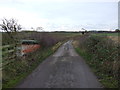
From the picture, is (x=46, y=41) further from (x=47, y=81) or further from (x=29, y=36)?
(x=47, y=81)

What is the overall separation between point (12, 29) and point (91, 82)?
8.92 m

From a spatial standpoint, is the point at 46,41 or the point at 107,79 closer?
the point at 107,79

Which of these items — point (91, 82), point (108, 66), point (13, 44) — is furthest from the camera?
point (13, 44)

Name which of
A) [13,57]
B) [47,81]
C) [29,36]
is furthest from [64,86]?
[29,36]

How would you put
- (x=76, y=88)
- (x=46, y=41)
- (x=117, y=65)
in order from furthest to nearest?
(x=46, y=41) → (x=117, y=65) → (x=76, y=88)

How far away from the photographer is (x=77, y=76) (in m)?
11.9

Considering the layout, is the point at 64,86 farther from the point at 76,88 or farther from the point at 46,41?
the point at 46,41

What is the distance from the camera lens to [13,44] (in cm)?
1589

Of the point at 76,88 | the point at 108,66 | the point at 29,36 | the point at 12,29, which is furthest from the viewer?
the point at 29,36

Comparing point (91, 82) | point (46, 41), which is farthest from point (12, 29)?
point (46, 41)

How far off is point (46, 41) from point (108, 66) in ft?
59.0

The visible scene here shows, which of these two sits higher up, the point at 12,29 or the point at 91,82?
the point at 12,29

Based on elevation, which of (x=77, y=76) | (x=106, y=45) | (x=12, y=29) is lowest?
(x=77, y=76)

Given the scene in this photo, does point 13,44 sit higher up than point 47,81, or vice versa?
point 13,44
